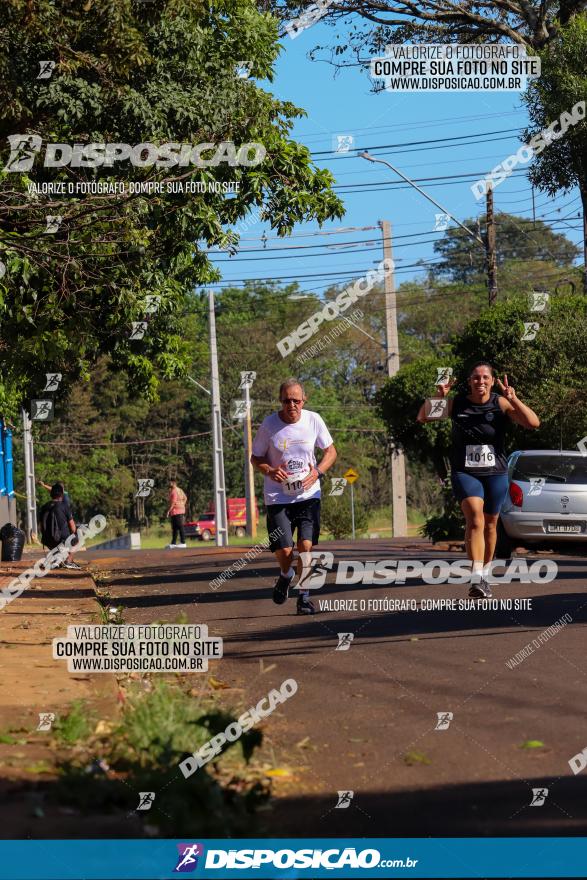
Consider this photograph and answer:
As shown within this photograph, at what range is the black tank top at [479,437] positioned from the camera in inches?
456

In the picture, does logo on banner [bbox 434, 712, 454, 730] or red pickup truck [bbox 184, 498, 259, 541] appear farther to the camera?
red pickup truck [bbox 184, 498, 259, 541]

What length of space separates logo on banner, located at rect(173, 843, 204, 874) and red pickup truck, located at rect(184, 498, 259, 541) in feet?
221

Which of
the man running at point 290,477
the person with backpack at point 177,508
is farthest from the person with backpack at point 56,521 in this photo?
the person with backpack at point 177,508

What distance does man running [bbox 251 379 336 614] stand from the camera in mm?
11555

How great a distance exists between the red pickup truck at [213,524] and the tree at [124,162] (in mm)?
54028

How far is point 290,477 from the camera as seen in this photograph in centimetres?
1152

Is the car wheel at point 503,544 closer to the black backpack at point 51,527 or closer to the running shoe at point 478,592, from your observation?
the black backpack at point 51,527

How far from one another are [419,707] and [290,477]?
464cm

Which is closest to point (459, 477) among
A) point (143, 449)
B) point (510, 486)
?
point (510, 486)

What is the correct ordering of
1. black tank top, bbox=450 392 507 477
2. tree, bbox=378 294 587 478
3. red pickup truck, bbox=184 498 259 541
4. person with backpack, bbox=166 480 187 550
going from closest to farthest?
black tank top, bbox=450 392 507 477, tree, bbox=378 294 587 478, person with backpack, bbox=166 480 187 550, red pickup truck, bbox=184 498 259 541

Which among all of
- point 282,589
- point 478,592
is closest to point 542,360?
point 478,592

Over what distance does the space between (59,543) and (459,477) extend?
12.3m

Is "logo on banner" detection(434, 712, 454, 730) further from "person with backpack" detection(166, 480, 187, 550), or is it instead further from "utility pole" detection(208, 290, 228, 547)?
"utility pole" detection(208, 290, 228, 547)

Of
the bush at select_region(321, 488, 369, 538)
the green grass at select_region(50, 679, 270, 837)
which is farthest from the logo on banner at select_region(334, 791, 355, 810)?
the bush at select_region(321, 488, 369, 538)
